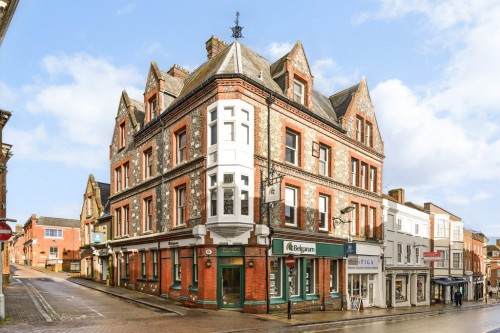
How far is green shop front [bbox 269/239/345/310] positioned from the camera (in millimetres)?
20578

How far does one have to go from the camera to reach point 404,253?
35.6 metres

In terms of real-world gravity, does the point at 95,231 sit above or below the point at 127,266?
above

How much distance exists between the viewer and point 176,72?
29484 mm

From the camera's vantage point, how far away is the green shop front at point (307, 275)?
20.6 m

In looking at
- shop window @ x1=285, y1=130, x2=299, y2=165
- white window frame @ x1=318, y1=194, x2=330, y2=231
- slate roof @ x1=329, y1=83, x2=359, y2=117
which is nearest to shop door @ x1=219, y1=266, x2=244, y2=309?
shop window @ x1=285, y1=130, x2=299, y2=165

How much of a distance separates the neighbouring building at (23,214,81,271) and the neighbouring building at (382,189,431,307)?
46.3 meters

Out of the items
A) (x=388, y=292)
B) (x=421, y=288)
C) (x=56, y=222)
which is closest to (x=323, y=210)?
(x=388, y=292)

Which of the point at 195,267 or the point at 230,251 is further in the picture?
the point at 195,267

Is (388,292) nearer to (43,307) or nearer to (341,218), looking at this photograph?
(341,218)

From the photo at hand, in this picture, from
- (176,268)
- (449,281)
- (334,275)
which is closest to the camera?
(176,268)

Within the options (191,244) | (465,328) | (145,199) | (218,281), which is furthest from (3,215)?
(465,328)

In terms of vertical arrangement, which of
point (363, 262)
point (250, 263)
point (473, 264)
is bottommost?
point (473, 264)

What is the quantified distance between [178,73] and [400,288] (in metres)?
24.8

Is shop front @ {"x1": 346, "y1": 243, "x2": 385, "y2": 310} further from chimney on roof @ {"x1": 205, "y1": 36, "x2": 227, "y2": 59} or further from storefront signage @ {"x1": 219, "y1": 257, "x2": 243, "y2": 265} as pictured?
chimney on roof @ {"x1": 205, "y1": 36, "x2": 227, "y2": 59}
